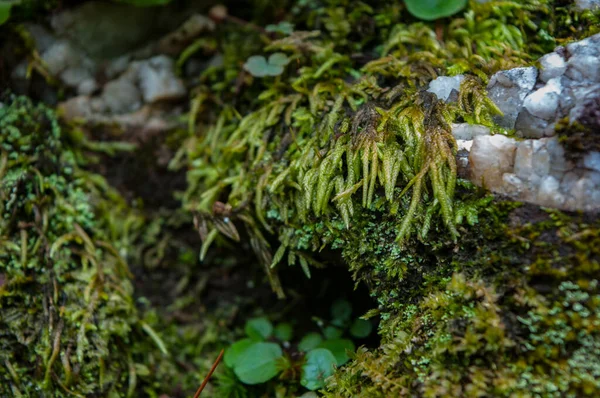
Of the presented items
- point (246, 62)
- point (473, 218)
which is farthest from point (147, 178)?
point (473, 218)

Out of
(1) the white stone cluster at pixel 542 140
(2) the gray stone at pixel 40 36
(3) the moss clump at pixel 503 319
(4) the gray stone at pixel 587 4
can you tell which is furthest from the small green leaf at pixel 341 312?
(2) the gray stone at pixel 40 36

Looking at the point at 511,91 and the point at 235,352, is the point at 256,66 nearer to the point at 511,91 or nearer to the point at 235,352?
the point at 511,91

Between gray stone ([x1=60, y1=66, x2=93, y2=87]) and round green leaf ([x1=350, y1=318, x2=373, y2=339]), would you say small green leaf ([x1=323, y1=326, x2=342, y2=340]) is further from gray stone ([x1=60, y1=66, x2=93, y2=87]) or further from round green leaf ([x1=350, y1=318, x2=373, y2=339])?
gray stone ([x1=60, y1=66, x2=93, y2=87])

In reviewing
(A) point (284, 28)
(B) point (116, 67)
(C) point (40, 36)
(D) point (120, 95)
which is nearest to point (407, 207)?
(A) point (284, 28)

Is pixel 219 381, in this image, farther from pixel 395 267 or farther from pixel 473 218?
pixel 473 218

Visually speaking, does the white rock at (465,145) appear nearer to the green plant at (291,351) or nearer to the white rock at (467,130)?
the white rock at (467,130)
